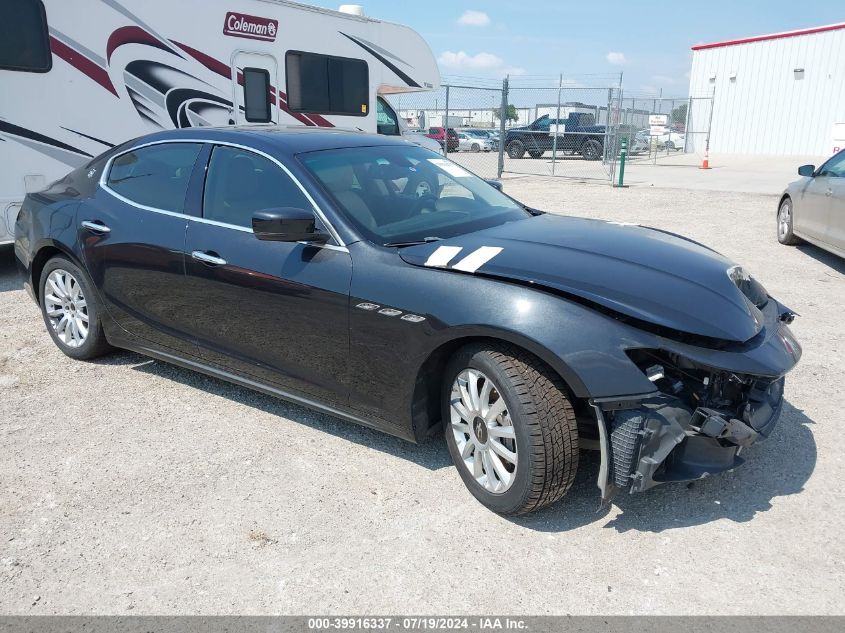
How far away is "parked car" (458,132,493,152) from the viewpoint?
1407 inches

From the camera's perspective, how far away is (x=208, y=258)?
3.93 m

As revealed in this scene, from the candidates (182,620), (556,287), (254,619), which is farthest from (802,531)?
(182,620)

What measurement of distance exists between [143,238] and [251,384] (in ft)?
3.78

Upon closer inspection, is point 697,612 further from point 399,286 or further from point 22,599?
point 22,599

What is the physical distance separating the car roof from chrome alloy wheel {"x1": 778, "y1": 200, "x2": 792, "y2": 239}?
6.71m

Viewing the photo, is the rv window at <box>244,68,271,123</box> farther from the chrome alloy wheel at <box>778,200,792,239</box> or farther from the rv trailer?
the chrome alloy wheel at <box>778,200,792,239</box>

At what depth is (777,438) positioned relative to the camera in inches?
Result: 150

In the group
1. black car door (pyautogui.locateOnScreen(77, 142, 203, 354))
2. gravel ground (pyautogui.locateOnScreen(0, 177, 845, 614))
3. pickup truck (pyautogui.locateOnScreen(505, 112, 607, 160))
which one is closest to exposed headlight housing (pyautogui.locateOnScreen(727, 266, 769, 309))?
gravel ground (pyautogui.locateOnScreen(0, 177, 845, 614))

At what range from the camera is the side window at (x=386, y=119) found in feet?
40.5

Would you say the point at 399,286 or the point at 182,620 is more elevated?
the point at 399,286

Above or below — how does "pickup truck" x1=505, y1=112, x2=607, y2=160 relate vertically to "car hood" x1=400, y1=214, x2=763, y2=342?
above

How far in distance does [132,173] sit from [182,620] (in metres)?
3.03

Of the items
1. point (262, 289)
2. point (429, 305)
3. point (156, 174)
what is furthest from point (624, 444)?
point (156, 174)

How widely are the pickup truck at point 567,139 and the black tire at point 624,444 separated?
26290mm
